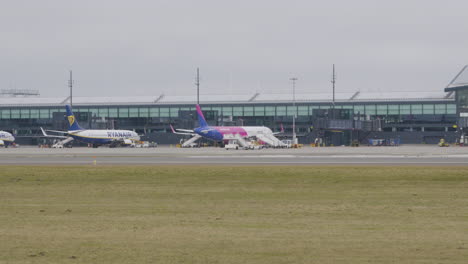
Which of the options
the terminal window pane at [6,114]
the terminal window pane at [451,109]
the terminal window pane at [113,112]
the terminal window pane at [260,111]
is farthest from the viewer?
the terminal window pane at [6,114]

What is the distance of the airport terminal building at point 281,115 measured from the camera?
538 ft

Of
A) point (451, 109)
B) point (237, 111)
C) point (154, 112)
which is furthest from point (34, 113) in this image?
point (451, 109)

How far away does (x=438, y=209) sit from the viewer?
27594mm

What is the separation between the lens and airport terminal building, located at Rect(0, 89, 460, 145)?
16388 cm

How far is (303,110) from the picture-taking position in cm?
17525

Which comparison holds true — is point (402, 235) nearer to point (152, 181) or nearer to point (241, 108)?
point (152, 181)

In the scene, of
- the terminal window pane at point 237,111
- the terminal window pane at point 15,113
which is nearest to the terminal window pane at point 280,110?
the terminal window pane at point 237,111

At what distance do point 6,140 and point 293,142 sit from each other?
66.2 metres

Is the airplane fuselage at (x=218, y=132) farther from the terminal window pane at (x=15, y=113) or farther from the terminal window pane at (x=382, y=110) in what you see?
the terminal window pane at (x=15, y=113)

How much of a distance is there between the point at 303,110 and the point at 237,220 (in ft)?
498

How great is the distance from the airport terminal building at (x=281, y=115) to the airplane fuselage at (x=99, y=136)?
20.3 m

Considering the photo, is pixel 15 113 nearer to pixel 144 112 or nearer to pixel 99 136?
pixel 144 112

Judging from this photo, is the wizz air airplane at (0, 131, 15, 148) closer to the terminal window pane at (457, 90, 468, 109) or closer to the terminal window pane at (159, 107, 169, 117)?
the terminal window pane at (159, 107, 169, 117)

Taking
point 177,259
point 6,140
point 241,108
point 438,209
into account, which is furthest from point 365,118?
point 177,259
